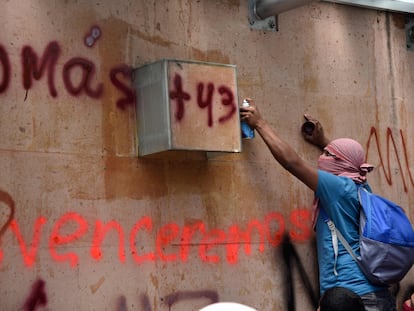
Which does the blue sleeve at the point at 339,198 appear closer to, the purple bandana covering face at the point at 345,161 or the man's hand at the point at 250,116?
the purple bandana covering face at the point at 345,161

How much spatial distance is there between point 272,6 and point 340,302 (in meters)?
2.65

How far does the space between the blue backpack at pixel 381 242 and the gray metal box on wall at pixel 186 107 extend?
40.2 inches

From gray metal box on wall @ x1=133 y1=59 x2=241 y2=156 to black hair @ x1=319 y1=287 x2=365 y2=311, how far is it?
152cm

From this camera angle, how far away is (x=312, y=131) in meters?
6.88

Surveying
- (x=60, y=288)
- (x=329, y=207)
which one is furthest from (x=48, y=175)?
(x=329, y=207)

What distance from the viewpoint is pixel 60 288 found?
18.0ft

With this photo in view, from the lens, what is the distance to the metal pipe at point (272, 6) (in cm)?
642

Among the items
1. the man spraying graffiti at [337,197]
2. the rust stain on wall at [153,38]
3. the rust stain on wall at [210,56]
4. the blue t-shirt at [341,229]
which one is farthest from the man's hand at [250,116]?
the rust stain on wall at [153,38]

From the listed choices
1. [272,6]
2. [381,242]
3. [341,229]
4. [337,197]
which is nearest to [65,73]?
[272,6]

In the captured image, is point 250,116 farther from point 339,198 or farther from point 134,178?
point 134,178

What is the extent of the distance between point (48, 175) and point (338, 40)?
282cm

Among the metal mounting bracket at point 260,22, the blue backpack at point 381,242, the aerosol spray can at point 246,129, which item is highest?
the metal mounting bracket at point 260,22

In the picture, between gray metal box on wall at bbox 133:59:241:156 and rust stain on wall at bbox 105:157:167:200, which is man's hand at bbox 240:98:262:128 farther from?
rust stain on wall at bbox 105:157:167:200

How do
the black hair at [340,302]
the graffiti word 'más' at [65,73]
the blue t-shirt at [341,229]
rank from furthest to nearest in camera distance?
the blue t-shirt at [341,229] < the graffiti word 'más' at [65,73] < the black hair at [340,302]
